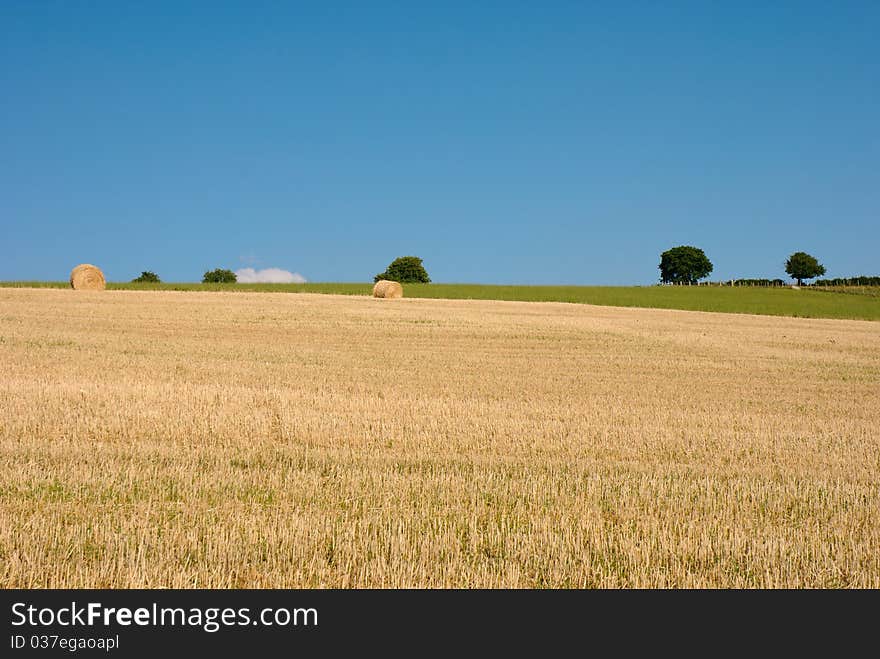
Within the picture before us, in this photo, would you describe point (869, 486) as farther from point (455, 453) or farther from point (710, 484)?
point (455, 453)

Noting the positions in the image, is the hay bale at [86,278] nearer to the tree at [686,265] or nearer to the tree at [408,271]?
the tree at [408,271]

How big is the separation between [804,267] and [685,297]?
3046 inches

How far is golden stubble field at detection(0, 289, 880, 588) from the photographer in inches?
255

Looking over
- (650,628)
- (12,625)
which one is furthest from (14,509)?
(650,628)

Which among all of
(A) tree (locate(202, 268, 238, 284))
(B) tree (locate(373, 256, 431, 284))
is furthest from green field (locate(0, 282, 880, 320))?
(B) tree (locate(373, 256, 431, 284))

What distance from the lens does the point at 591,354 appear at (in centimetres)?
2514

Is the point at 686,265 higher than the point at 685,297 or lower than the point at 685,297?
higher

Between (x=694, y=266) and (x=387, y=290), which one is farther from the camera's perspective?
(x=694, y=266)

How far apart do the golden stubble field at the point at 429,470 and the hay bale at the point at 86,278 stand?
28.6 m

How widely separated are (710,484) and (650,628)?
4.17m

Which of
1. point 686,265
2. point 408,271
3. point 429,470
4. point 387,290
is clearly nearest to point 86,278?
point 387,290

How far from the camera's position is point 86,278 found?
49406 millimetres

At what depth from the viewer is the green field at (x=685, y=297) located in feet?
190

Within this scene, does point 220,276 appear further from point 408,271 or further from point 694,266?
point 694,266
